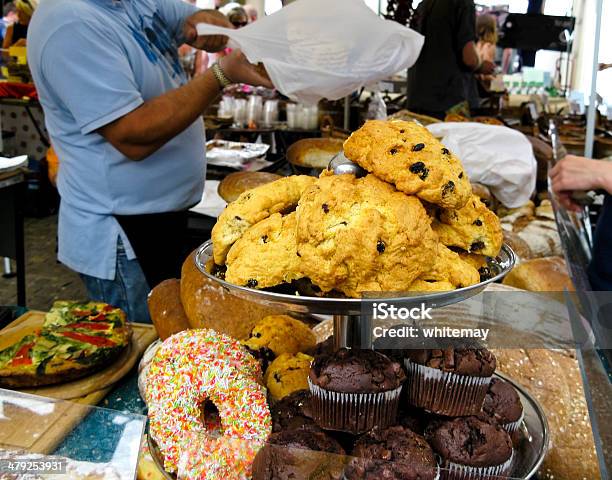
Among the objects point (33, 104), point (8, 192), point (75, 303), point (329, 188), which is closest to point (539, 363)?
point (329, 188)

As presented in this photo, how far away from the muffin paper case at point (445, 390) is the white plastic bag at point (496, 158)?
2065 mm

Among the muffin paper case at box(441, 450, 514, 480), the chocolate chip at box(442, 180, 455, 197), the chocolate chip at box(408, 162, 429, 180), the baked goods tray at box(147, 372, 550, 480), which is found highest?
the chocolate chip at box(408, 162, 429, 180)

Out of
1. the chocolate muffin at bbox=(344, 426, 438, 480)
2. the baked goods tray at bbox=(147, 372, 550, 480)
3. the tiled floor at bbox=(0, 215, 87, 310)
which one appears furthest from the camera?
the tiled floor at bbox=(0, 215, 87, 310)

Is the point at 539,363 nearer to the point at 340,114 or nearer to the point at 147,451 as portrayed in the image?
the point at 147,451

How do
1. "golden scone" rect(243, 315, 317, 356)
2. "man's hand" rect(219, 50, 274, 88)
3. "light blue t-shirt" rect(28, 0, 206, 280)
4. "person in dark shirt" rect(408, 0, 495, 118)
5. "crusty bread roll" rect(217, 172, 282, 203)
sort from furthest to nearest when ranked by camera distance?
"person in dark shirt" rect(408, 0, 495, 118) → "crusty bread roll" rect(217, 172, 282, 203) → "man's hand" rect(219, 50, 274, 88) → "light blue t-shirt" rect(28, 0, 206, 280) → "golden scone" rect(243, 315, 317, 356)

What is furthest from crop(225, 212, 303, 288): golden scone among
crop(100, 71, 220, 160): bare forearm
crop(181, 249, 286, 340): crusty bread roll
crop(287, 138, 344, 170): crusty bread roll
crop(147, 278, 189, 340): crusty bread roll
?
crop(287, 138, 344, 170): crusty bread roll

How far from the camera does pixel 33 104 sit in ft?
19.5

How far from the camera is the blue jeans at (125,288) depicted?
2059 mm

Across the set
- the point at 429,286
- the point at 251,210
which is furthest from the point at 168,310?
the point at 429,286

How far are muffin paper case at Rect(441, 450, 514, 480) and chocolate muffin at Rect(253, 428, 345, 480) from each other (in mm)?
154

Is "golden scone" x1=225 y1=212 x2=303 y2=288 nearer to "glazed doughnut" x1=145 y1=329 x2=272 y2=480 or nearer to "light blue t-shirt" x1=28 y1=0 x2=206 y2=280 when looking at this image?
"glazed doughnut" x1=145 y1=329 x2=272 y2=480

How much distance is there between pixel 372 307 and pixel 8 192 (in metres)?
2.68

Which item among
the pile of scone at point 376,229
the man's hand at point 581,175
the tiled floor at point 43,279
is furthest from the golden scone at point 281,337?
the tiled floor at point 43,279

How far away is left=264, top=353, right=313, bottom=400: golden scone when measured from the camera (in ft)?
3.48
